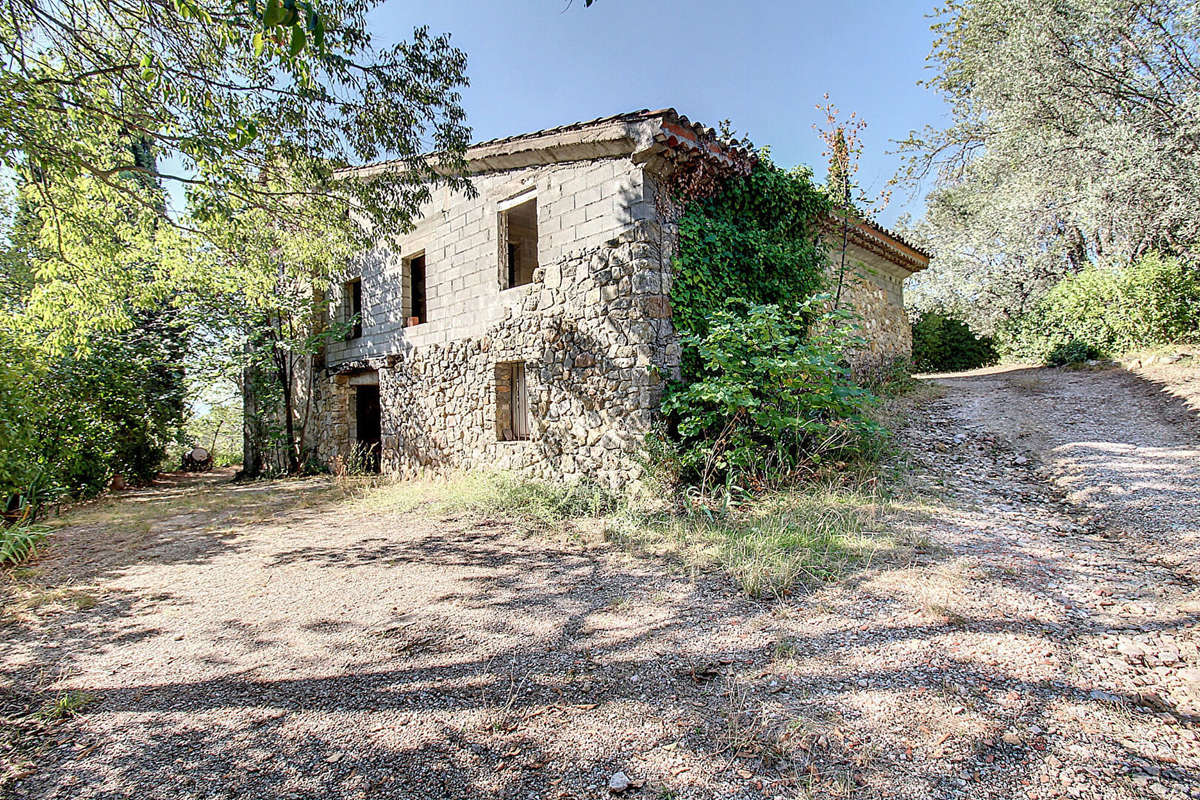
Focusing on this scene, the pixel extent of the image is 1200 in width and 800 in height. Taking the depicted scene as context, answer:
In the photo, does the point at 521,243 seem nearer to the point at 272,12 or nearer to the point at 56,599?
the point at 56,599

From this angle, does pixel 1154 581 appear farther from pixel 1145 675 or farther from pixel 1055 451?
pixel 1055 451

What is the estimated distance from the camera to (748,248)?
6.70 metres

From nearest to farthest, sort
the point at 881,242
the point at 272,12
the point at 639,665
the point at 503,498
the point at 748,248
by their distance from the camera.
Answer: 1. the point at 272,12
2. the point at 639,665
3. the point at 503,498
4. the point at 748,248
5. the point at 881,242

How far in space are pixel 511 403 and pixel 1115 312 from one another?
1145cm

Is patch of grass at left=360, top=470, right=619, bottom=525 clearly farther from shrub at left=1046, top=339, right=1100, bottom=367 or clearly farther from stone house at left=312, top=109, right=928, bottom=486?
shrub at left=1046, top=339, right=1100, bottom=367

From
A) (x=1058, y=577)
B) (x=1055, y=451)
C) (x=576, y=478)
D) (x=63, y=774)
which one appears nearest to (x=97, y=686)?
(x=63, y=774)

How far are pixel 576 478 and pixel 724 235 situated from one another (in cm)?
347

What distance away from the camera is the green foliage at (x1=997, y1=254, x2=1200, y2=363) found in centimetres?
943

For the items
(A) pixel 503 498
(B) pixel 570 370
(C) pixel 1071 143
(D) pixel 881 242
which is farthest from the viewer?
(D) pixel 881 242

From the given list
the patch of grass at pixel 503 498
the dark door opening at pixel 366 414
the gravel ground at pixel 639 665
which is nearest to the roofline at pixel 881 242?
the gravel ground at pixel 639 665

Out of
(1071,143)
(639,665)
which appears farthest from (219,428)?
(1071,143)

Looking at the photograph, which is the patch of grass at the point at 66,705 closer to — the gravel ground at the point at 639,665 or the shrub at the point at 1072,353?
the gravel ground at the point at 639,665

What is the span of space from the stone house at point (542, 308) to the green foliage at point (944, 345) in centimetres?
487

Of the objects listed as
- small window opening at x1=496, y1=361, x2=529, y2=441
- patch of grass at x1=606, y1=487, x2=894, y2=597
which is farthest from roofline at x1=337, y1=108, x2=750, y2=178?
patch of grass at x1=606, y1=487, x2=894, y2=597
